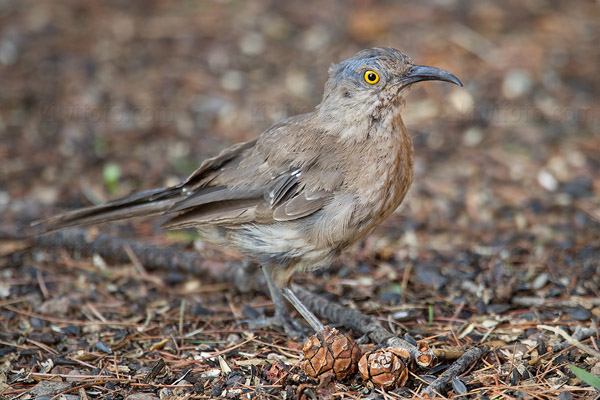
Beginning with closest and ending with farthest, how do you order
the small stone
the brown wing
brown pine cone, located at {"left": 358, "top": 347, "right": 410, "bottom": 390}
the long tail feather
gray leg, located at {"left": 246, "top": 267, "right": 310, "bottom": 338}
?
1. brown pine cone, located at {"left": 358, "top": 347, "right": 410, "bottom": 390}
2. the brown wing
3. gray leg, located at {"left": 246, "top": 267, "right": 310, "bottom": 338}
4. the long tail feather
5. the small stone

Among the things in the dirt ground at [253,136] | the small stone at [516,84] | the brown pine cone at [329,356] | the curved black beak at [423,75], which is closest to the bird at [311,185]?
the curved black beak at [423,75]

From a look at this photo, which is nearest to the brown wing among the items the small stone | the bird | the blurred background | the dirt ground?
the bird

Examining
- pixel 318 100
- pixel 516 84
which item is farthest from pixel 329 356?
pixel 516 84

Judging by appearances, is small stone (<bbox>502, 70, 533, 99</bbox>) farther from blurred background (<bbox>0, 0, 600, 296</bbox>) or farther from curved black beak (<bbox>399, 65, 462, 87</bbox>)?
curved black beak (<bbox>399, 65, 462, 87</bbox>)

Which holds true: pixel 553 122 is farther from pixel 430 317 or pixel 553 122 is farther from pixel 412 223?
pixel 430 317

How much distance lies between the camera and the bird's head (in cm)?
427

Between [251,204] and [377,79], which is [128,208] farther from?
[377,79]

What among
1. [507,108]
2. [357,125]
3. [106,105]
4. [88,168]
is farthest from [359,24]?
[357,125]

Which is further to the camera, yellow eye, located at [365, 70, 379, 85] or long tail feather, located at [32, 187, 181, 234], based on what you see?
long tail feather, located at [32, 187, 181, 234]

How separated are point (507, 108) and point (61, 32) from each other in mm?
5593

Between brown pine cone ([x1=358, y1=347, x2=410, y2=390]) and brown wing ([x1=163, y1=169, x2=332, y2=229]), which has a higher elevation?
brown wing ([x1=163, y1=169, x2=332, y2=229])

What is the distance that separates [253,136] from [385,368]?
12.8ft

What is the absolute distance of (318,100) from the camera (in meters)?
7.49

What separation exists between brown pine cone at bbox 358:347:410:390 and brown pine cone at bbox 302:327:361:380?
77 mm
